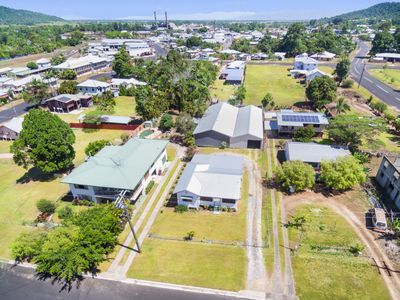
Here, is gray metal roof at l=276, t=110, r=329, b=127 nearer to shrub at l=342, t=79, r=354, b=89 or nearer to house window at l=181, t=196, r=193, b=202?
house window at l=181, t=196, r=193, b=202

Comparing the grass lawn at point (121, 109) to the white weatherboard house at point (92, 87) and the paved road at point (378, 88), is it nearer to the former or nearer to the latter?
the white weatherboard house at point (92, 87)

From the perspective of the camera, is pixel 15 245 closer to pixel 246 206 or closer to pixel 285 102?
pixel 246 206

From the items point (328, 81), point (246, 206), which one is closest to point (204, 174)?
point (246, 206)

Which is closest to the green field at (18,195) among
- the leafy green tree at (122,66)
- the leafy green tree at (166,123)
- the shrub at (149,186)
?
the shrub at (149,186)

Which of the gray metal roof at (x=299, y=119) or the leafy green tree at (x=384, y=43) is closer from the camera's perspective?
the gray metal roof at (x=299, y=119)

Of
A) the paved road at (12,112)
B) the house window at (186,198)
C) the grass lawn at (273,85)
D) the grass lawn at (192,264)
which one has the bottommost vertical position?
the paved road at (12,112)

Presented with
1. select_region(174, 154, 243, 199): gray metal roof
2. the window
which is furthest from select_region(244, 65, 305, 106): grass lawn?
the window

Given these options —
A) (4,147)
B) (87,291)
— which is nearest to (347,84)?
(87,291)
